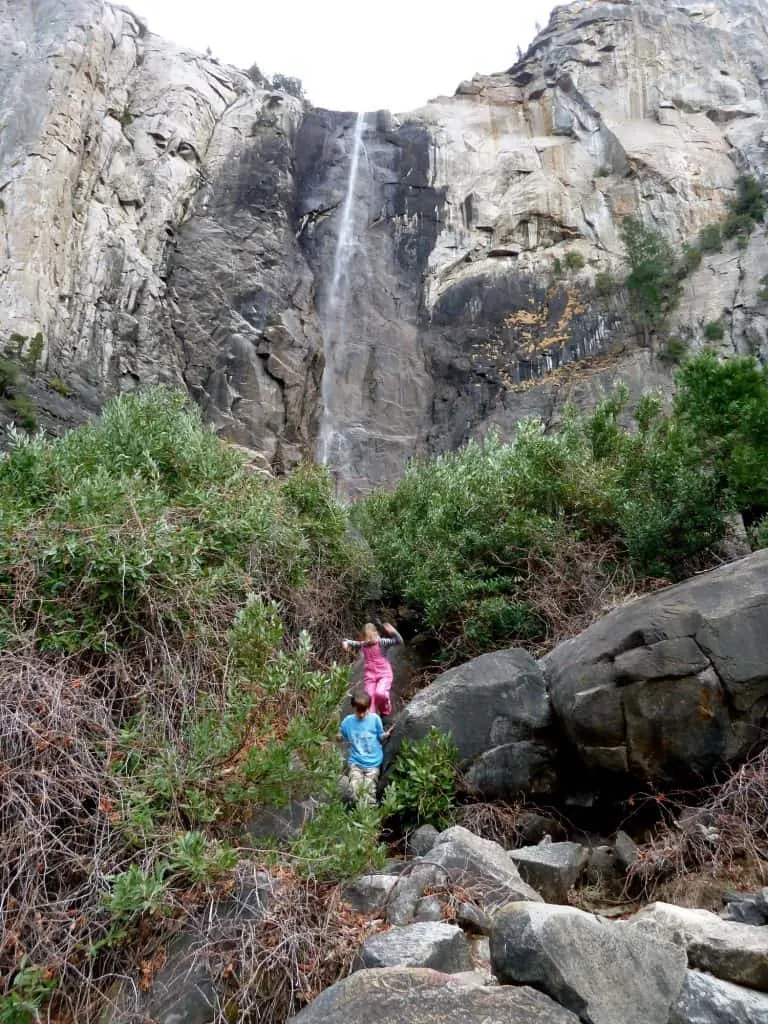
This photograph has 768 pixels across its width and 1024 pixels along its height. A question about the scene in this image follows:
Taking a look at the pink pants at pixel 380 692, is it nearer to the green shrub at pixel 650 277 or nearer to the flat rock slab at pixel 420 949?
the flat rock slab at pixel 420 949

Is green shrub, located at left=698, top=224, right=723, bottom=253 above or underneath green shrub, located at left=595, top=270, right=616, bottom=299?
above

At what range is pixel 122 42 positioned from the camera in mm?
33156

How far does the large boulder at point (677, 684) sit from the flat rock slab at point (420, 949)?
138 inches

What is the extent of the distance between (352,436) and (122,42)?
19071mm

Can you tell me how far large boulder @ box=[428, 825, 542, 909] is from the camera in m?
5.64

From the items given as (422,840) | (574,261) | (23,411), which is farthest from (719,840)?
(574,261)

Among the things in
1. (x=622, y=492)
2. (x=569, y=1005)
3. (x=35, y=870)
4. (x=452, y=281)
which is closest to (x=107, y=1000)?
(x=35, y=870)

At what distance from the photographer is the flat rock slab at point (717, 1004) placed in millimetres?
3955

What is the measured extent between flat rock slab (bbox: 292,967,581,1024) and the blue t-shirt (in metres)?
4.11

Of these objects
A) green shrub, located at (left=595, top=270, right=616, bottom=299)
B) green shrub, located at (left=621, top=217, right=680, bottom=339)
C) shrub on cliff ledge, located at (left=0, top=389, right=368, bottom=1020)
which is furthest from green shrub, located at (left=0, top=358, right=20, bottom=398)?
green shrub, located at (left=621, top=217, right=680, bottom=339)

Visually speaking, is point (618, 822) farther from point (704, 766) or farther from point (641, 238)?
point (641, 238)

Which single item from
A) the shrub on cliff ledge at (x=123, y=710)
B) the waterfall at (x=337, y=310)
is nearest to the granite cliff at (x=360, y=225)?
the waterfall at (x=337, y=310)

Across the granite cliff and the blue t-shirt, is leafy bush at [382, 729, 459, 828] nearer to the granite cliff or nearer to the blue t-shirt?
the blue t-shirt

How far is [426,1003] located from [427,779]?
13.4ft
